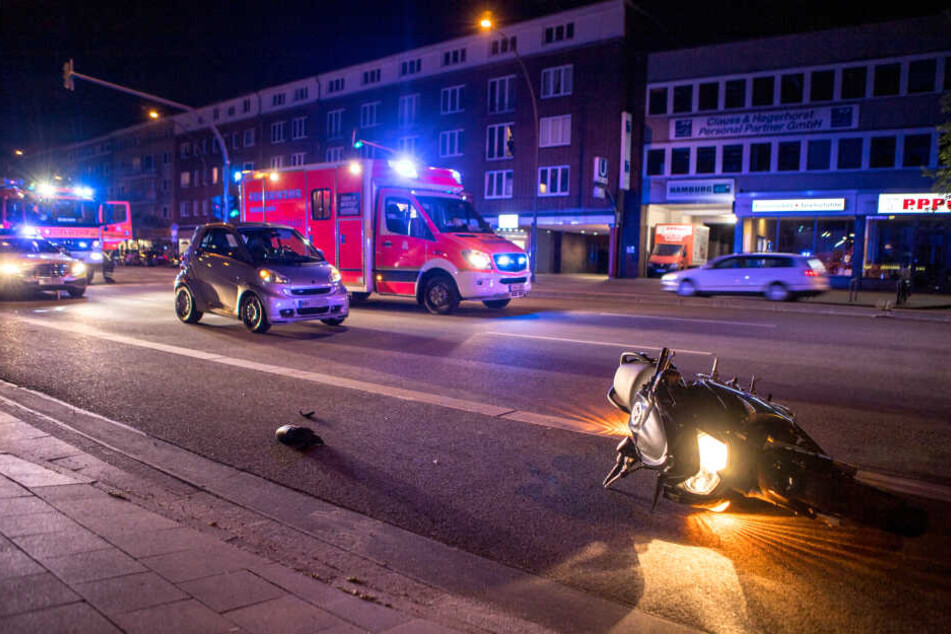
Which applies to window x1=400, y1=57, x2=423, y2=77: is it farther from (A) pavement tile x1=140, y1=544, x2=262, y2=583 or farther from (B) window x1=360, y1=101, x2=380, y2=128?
(A) pavement tile x1=140, y1=544, x2=262, y2=583

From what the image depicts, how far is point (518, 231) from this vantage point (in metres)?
41.8

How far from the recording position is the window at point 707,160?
34.2 m

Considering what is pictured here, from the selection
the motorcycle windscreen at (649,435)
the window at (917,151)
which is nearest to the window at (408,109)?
the window at (917,151)

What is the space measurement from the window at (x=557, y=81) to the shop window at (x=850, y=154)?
14804 millimetres

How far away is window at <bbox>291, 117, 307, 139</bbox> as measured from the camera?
53844mm

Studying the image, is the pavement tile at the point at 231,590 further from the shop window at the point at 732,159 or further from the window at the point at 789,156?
the shop window at the point at 732,159

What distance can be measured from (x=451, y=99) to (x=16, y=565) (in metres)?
43.4

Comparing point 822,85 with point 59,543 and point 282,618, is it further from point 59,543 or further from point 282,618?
point 59,543

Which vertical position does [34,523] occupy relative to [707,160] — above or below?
below

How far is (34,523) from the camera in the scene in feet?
11.2

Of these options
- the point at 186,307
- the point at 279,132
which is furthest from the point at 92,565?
the point at 279,132

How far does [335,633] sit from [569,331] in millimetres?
9732

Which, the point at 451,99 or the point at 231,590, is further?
the point at 451,99

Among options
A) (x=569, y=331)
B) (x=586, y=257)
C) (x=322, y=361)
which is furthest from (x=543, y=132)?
(x=322, y=361)
